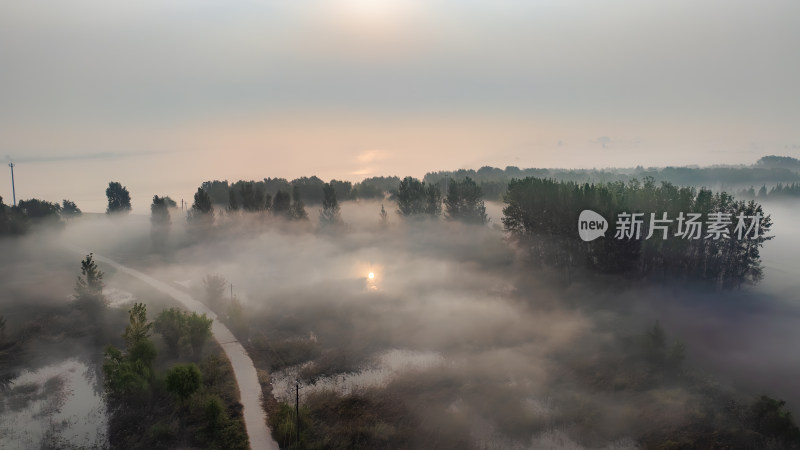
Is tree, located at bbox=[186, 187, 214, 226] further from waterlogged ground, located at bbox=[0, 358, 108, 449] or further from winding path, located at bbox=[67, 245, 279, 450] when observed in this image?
waterlogged ground, located at bbox=[0, 358, 108, 449]

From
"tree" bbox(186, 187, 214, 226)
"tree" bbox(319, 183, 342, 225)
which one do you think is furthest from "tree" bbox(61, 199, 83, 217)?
"tree" bbox(319, 183, 342, 225)

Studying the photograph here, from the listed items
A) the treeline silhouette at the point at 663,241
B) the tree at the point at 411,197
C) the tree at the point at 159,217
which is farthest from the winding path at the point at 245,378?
the tree at the point at 159,217

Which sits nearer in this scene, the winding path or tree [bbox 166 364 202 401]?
the winding path

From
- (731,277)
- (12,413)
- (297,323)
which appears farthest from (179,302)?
(731,277)

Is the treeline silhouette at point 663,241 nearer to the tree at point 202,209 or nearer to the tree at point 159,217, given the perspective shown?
the tree at point 202,209

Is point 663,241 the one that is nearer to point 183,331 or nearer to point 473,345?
point 473,345
